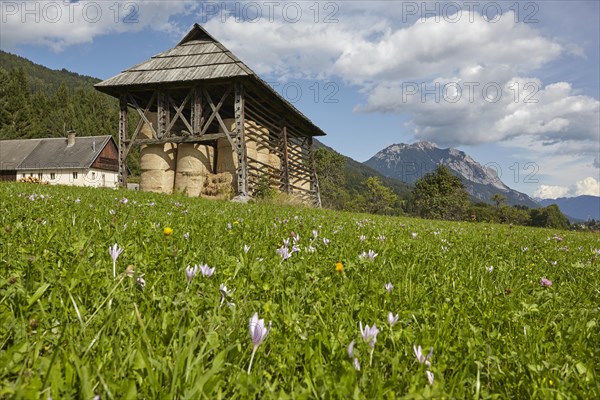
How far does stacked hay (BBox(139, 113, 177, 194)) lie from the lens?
18031 mm

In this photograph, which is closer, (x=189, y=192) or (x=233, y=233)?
(x=233, y=233)

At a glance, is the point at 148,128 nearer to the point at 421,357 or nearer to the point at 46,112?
the point at 421,357

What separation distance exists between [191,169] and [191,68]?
16.5 feet

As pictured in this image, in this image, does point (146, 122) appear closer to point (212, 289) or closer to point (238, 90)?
point (238, 90)

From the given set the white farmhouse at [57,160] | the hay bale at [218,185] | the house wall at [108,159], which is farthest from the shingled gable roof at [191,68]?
the house wall at [108,159]

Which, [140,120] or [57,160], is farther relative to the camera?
[57,160]

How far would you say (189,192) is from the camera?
17578mm

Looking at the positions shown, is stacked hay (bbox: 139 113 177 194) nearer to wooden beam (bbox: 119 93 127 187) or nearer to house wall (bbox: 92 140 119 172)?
wooden beam (bbox: 119 93 127 187)

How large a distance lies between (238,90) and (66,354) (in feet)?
56.9

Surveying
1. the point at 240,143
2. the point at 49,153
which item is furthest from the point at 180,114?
the point at 49,153

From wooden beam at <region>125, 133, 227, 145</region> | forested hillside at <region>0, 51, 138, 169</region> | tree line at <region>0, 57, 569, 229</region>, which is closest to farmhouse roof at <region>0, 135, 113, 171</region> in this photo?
forested hillside at <region>0, 51, 138, 169</region>

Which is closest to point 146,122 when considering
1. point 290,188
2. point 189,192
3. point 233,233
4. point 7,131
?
point 189,192

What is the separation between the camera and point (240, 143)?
682 inches

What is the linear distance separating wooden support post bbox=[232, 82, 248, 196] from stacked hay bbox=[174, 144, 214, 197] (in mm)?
2092
